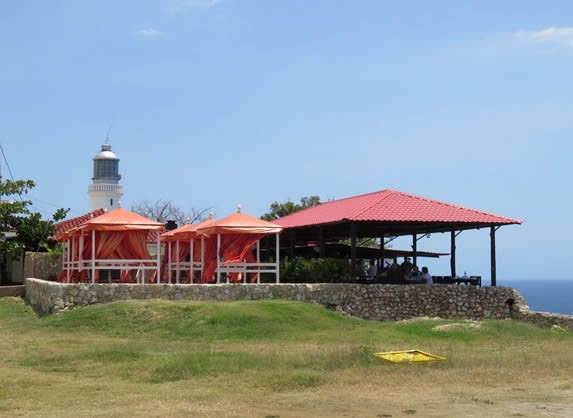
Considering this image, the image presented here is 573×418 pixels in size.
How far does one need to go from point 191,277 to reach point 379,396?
48.5 feet

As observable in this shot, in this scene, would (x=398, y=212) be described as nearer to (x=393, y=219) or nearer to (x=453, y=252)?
(x=393, y=219)

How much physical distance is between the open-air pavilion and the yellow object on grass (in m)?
9.26

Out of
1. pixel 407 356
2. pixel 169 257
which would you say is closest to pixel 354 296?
pixel 169 257

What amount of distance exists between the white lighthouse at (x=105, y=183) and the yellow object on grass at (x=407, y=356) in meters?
32.8

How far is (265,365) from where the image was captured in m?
13.4

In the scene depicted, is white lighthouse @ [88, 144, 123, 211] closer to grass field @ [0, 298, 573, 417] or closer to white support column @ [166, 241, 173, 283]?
white support column @ [166, 241, 173, 283]

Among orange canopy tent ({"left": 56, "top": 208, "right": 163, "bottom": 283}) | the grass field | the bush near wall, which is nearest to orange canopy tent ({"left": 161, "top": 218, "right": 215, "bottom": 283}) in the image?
orange canopy tent ({"left": 56, "top": 208, "right": 163, "bottom": 283})

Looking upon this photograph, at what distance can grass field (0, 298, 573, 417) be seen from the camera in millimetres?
10312

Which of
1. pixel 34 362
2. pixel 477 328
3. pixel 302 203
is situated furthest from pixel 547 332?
pixel 302 203

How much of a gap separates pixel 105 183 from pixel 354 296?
2599cm

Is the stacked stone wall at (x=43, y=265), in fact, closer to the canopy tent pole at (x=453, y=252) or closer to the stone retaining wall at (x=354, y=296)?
the stone retaining wall at (x=354, y=296)

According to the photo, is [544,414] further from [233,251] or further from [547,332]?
[233,251]

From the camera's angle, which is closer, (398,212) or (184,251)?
(398,212)

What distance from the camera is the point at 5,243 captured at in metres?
31.0
